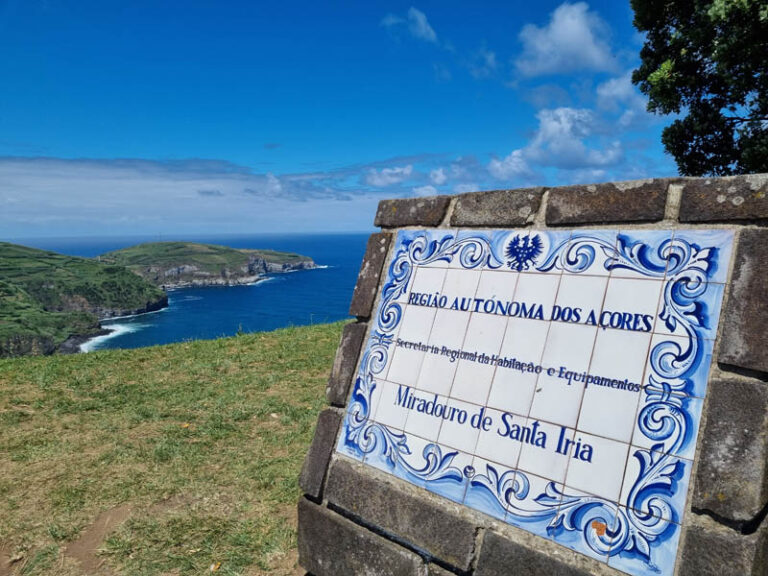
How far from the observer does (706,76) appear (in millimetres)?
9148

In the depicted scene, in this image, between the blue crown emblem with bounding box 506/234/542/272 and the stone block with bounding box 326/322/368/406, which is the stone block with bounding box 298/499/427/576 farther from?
the blue crown emblem with bounding box 506/234/542/272

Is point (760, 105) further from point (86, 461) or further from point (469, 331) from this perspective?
point (86, 461)

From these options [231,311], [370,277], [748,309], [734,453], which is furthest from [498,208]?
[231,311]

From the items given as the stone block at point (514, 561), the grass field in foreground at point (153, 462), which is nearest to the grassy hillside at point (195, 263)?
the grass field in foreground at point (153, 462)

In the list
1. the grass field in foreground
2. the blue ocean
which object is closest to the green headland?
the blue ocean

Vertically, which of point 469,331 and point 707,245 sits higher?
point 707,245

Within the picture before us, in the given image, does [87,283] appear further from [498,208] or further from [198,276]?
[498,208]

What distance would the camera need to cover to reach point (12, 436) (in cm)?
576

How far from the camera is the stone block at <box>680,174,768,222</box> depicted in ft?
7.11

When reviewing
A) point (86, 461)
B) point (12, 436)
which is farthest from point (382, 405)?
point (12, 436)

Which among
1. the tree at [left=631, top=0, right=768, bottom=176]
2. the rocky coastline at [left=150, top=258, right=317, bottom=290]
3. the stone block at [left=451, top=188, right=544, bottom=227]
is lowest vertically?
the rocky coastline at [left=150, top=258, right=317, bottom=290]

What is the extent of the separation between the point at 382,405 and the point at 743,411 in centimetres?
176

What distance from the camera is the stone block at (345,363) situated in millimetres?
3312

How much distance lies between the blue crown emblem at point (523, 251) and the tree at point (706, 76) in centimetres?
704
